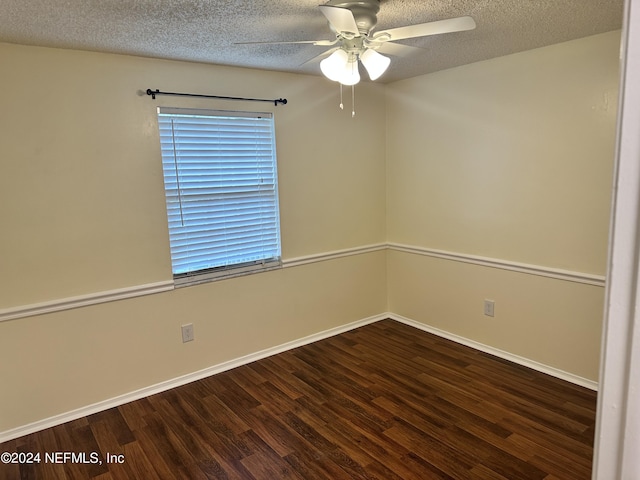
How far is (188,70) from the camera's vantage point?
281 cm

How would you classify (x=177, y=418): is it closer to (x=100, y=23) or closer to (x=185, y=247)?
(x=185, y=247)

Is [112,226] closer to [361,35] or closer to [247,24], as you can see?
[247,24]

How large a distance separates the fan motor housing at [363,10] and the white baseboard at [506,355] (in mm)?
2582

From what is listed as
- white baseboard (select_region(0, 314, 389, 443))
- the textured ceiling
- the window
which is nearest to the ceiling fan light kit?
the textured ceiling

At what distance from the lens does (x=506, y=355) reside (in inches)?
127

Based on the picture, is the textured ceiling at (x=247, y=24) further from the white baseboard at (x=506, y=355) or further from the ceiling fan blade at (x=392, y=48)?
the white baseboard at (x=506, y=355)

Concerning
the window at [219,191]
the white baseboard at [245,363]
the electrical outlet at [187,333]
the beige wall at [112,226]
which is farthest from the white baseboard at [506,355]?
the electrical outlet at [187,333]

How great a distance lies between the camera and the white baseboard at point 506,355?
281cm

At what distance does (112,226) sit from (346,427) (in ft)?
6.27

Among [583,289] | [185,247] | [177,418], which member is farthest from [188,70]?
[583,289]

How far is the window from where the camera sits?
2.86m

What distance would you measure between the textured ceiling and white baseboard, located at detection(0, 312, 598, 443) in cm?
220

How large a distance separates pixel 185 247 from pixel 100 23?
1.45 meters

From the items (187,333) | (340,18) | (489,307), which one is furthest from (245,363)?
(340,18)
